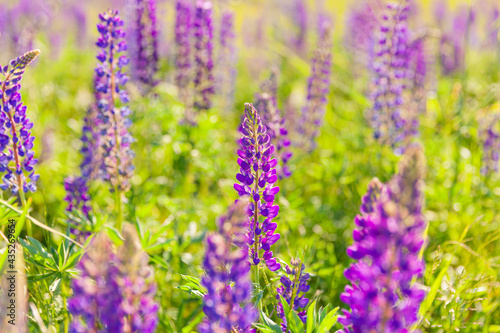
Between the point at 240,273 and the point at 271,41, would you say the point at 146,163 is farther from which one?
the point at 271,41

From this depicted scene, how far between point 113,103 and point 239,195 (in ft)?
4.07

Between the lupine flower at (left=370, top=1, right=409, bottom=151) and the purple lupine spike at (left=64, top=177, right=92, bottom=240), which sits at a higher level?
the lupine flower at (left=370, top=1, right=409, bottom=151)

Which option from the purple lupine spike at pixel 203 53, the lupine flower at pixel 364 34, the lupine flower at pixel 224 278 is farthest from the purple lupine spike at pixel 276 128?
the lupine flower at pixel 364 34

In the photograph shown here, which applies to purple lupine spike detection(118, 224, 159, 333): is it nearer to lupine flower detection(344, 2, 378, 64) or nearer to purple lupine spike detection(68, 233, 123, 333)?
purple lupine spike detection(68, 233, 123, 333)

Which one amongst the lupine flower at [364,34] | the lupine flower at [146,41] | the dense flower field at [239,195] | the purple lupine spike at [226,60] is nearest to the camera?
the dense flower field at [239,195]

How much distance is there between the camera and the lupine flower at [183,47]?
4.27m

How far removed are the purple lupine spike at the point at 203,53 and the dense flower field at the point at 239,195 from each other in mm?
13

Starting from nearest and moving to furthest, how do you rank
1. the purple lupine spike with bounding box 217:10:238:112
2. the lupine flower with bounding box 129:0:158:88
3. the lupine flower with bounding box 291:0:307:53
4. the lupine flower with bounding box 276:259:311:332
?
the lupine flower with bounding box 276:259:311:332
the lupine flower with bounding box 129:0:158:88
the purple lupine spike with bounding box 217:10:238:112
the lupine flower with bounding box 291:0:307:53

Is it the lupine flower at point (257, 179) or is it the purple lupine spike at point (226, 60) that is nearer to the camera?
the lupine flower at point (257, 179)

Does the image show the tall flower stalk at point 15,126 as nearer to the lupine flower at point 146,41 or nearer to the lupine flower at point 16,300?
the lupine flower at point 16,300

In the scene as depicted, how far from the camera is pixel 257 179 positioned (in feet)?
6.22

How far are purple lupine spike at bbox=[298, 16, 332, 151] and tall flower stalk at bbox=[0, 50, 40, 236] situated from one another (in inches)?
106

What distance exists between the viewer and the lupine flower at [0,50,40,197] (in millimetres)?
2135

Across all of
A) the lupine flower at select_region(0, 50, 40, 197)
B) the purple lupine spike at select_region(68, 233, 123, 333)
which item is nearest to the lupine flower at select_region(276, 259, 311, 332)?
the purple lupine spike at select_region(68, 233, 123, 333)
